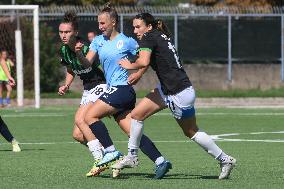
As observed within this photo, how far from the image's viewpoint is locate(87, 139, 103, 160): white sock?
1411cm

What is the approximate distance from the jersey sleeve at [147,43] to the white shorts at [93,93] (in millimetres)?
1411

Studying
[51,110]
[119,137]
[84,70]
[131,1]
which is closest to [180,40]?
[51,110]

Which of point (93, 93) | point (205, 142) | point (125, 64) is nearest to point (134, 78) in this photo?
point (125, 64)

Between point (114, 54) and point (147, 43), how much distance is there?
0.78 m

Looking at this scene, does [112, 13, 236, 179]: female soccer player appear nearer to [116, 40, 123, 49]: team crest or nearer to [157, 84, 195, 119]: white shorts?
[157, 84, 195, 119]: white shorts

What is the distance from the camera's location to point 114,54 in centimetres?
1398

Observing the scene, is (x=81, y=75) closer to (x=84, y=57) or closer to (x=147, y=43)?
(x=84, y=57)

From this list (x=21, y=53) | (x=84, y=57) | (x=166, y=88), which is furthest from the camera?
(x=21, y=53)

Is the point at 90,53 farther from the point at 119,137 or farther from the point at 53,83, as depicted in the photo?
the point at 53,83

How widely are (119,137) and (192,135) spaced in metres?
8.90

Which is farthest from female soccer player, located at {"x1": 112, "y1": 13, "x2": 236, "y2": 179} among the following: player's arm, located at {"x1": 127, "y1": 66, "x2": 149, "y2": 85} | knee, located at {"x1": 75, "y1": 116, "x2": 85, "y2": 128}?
knee, located at {"x1": 75, "y1": 116, "x2": 85, "y2": 128}

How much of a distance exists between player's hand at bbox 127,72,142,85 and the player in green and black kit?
82 cm

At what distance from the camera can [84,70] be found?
14.8m

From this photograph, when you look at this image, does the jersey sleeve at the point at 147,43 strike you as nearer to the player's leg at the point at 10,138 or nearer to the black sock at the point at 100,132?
the black sock at the point at 100,132
